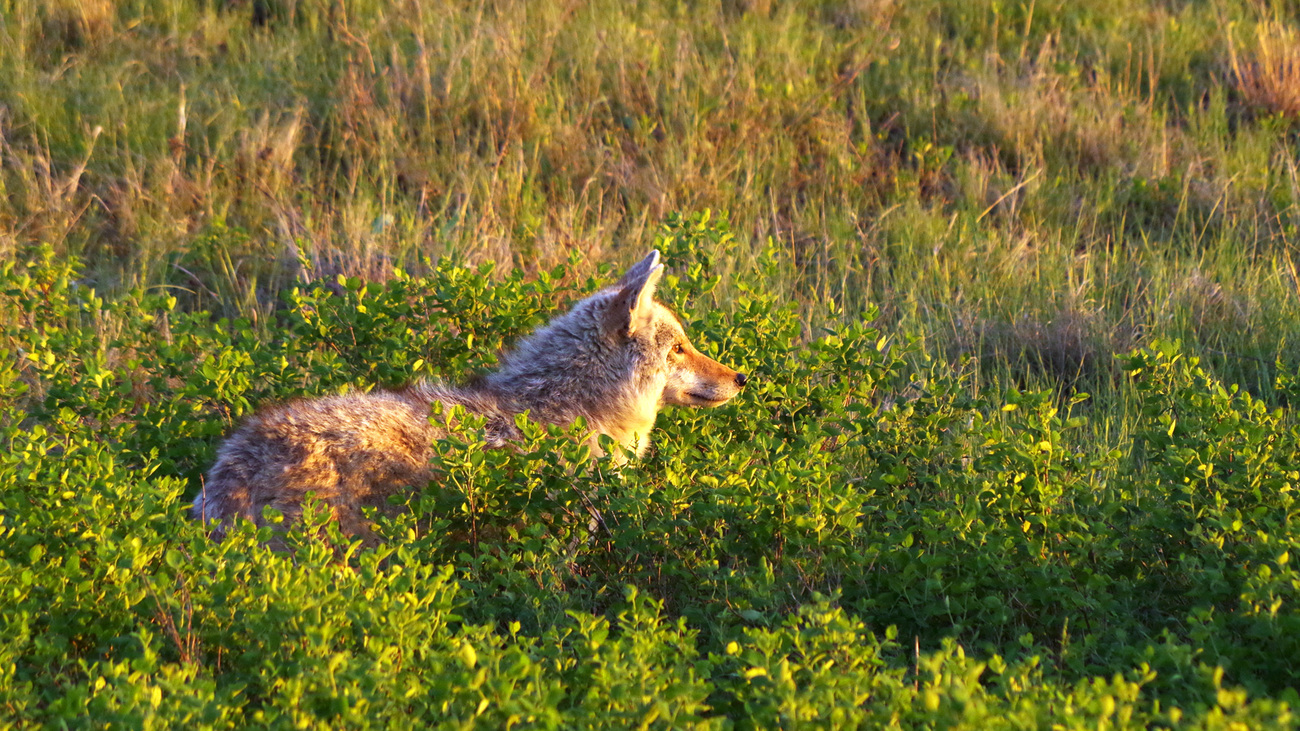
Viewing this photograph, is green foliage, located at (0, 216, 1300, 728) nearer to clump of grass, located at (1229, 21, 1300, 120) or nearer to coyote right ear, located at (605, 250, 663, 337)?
coyote right ear, located at (605, 250, 663, 337)

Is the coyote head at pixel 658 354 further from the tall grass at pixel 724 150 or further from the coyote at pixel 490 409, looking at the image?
the tall grass at pixel 724 150

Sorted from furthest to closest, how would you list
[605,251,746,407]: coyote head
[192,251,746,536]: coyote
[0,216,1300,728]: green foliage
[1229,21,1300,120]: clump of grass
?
[1229,21,1300,120]: clump of grass < [605,251,746,407]: coyote head < [192,251,746,536]: coyote < [0,216,1300,728]: green foliage

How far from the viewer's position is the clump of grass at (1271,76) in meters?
9.48

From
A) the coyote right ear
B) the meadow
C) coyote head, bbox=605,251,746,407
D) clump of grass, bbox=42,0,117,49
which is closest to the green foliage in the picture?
the meadow

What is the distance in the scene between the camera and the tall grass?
7828 millimetres

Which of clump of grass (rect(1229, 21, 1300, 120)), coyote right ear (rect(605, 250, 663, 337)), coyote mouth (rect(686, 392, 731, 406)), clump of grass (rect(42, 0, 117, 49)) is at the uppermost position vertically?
clump of grass (rect(1229, 21, 1300, 120))

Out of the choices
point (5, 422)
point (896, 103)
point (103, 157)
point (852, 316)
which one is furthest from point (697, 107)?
point (5, 422)

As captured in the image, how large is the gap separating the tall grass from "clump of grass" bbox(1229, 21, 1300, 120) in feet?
0.09

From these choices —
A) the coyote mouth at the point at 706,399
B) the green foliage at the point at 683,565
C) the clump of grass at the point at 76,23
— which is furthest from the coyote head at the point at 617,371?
the clump of grass at the point at 76,23

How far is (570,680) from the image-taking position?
12.1 ft

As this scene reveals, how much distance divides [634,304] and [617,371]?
0.36m

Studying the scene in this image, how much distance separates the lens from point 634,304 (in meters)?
5.81

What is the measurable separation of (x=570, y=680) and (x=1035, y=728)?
4.80ft

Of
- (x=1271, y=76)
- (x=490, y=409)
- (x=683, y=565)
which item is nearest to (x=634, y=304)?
(x=490, y=409)
